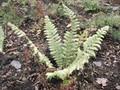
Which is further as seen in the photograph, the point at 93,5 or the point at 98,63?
the point at 93,5

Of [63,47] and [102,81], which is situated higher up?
[63,47]

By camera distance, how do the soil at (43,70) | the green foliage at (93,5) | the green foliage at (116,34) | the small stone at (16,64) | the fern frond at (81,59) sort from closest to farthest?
the fern frond at (81,59), the soil at (43,70), the small stone at (16,64), the green foliage at (116,34), the green foliage at (93,5)

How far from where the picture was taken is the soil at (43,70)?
494 cm

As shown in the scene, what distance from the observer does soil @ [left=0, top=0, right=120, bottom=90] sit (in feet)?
16.2

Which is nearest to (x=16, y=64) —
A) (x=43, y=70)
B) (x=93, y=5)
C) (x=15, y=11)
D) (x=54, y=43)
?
(x=43, y=70)

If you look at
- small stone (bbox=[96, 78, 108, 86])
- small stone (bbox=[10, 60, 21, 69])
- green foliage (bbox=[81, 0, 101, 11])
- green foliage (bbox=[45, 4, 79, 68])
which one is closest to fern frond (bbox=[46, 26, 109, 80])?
green foliage (bbox=[45, 4, 79, 68])

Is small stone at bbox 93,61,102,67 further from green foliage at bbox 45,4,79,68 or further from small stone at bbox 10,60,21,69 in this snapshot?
small stone at bbox 10,60,21,69

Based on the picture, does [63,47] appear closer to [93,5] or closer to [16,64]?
[16,64]

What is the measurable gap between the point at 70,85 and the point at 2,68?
1.30 meters

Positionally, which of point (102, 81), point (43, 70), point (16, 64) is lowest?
point (102, 81)

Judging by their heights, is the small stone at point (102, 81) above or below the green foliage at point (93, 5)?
below

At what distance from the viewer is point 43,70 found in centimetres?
491

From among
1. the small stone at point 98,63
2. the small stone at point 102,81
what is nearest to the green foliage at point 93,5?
the small stone at point 98,63

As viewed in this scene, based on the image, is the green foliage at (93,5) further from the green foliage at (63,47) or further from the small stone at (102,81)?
the small stone at (102,81)
